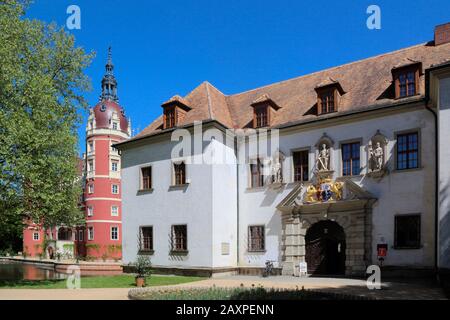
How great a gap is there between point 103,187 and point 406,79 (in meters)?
44.9

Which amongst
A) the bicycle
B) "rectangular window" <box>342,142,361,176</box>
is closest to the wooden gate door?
the bicycle

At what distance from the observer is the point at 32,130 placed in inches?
754

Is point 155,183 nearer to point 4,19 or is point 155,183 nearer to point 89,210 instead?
point 4,19

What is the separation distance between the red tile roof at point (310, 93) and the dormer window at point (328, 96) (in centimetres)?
23

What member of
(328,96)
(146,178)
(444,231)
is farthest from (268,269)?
(328,96)

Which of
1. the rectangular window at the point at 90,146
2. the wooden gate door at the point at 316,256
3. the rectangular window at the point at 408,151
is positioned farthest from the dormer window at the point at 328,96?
the rectangular window at the point at 90,146

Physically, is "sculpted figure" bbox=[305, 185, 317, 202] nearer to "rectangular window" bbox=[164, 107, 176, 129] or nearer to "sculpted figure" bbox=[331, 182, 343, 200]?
"sculpted figure" bbox=[331, 182, 343, 200]

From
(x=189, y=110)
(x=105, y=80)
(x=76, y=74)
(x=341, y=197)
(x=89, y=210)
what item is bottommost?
(x=89, y=210)

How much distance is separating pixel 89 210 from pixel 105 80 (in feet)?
69.5

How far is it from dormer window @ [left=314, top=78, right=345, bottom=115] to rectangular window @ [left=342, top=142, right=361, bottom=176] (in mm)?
2145

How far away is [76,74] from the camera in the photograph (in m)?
24.2

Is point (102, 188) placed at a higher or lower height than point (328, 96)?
lower

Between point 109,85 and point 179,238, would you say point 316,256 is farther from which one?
point 109,85
